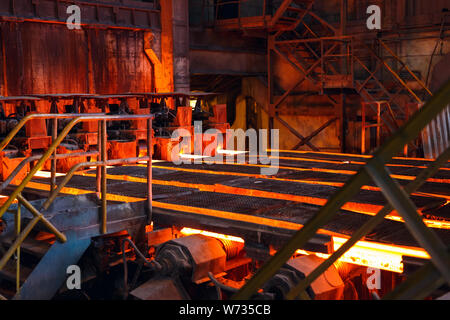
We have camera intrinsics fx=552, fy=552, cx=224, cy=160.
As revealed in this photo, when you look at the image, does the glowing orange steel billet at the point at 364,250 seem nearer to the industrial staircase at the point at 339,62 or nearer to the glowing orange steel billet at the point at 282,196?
the glowing orange steel billet at the point at 282,196

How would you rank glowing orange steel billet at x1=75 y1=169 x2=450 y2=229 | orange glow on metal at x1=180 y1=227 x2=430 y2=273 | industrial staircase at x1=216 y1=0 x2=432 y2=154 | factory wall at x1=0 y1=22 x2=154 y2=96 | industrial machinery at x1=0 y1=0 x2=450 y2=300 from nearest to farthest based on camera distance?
orange glow on metal at x1=180 y1=227 x2=430 y2=273 → industrial machinery at x1=0 y1=0 x2=450 y2=300 → glowing orange steel billet at x1=75 y1=169 x2=450 y2=229 → factory wall at x1=0 y1=22 x2=154 y2=96 → industrial staircase at x1=216 y1=0 x2=432 y2=154

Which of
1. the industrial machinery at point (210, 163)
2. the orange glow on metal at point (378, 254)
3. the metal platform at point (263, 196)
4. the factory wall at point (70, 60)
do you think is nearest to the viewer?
the orange glow on metal at point (378, 254)

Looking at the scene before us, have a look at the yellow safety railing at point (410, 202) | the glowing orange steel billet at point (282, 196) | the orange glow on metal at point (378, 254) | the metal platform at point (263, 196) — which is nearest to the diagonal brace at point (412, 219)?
the yellow safety railing at point (410, 202)

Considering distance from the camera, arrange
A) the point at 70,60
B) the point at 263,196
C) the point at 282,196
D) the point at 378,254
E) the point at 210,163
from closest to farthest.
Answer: the point at 378,254
the point at 282,196
the point at 263,196
the point at 210,163
the point at 70,60

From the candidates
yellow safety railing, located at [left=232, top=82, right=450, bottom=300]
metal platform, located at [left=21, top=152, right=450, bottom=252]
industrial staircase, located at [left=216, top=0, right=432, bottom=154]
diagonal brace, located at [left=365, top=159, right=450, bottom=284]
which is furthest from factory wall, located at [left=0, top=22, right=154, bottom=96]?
diagonal brace, located at [left=365, top=159, right=450, bottom=284]

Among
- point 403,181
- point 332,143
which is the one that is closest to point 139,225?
point 403,181

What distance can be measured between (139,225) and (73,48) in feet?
31.2

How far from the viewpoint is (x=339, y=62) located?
17.8 m

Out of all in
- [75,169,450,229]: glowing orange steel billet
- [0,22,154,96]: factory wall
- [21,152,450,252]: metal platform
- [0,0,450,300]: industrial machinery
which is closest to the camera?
[0,0,450,300]: industrial machinery

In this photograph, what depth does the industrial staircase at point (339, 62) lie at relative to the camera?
14.9 metres

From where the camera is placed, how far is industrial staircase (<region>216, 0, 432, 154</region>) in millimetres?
14898

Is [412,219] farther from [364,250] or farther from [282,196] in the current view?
[282,196]

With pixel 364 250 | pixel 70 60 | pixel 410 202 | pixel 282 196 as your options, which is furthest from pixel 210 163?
pixel 410 202

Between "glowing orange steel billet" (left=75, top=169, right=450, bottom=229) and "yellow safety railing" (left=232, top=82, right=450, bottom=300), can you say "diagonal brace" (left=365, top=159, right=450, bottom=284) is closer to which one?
"yellow safety railing" (left=232, top=82, right=450, bottom=300)
